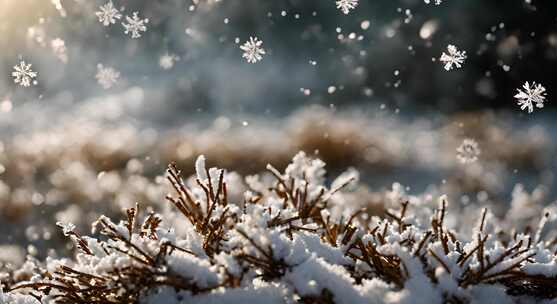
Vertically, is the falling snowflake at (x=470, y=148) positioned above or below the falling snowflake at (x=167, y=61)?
below

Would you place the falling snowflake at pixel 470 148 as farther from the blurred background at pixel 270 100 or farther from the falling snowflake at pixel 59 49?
the falling snowflake at pixel 59 49

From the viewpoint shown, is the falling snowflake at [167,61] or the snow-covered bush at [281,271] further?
the falling snowflake at [167,61]

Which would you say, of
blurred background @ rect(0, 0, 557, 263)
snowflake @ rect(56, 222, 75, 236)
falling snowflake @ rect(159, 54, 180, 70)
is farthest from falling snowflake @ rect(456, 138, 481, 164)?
falling snowflake @ rect(159, 54, 180, 70)

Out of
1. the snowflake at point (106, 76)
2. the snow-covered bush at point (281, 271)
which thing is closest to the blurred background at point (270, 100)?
the snowflake at point (106, 76)

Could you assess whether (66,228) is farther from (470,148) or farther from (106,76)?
(106,76)

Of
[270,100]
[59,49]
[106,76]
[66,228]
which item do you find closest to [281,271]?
[66,228]

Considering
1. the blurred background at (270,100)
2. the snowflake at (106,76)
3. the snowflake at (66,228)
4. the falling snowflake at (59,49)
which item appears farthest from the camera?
the snowflake at (106,76)
